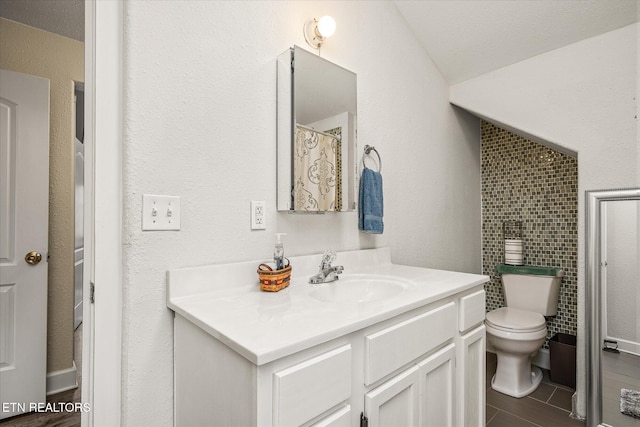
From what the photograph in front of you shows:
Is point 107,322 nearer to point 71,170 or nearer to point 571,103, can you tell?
point 71,170

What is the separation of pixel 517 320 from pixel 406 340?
1554mm

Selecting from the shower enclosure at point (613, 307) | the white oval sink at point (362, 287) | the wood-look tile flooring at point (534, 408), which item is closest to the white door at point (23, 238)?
the white oval sink at point (362, 287)

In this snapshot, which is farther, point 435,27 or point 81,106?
point 81,106

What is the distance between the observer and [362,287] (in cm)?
143

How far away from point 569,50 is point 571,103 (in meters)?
0.32

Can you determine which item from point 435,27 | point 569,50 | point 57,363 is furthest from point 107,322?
point 569,50

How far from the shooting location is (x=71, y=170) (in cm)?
214

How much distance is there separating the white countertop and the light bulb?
3.45 ft

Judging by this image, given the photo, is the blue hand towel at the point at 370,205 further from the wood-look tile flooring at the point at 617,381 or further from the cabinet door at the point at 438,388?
the wood-look tile flooring at the point at 617,381

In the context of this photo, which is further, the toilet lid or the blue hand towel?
the toilet lid

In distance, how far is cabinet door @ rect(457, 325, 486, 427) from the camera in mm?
1270

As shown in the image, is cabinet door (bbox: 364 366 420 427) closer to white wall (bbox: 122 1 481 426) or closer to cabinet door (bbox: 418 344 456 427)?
cabinet door (bbox: 418 344 456 427)

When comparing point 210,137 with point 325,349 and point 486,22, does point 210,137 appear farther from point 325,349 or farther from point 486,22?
point 486,22

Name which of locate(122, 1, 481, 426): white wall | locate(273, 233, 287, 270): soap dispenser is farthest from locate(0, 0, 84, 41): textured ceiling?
locate(273, 233, 287, 270): soap dispenser
